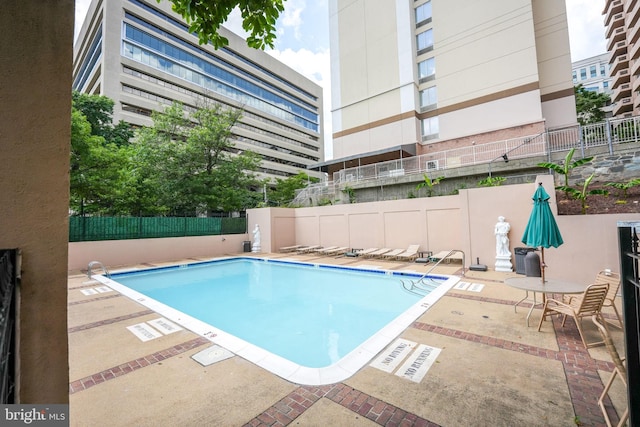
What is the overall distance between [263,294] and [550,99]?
2429 centimetres

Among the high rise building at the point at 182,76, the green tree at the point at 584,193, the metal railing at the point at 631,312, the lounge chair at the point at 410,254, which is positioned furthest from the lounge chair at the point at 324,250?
the high rise building at the point at 182,76

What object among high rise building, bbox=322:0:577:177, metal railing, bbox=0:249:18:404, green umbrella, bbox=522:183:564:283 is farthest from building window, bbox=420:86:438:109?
metal railing, bbox=0:249:18:404

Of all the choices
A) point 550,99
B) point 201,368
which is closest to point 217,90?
point 550,99

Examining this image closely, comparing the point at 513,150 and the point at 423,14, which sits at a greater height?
the point at 423,14

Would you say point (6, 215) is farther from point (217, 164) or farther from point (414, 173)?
point (217, 164)

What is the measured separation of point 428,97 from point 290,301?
72.5ft

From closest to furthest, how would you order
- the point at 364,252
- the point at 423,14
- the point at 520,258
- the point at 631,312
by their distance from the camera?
the point at 631,312 < the point at 520,258 < the point at 364,252 < the point at 423,14

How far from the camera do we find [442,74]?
22266 mm

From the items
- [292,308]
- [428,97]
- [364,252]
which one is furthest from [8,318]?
[428,97]

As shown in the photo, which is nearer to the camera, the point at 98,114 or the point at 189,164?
the point at 189,164

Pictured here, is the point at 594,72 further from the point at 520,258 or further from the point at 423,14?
the point at 520,258

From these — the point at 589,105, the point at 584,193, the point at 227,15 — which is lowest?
the point at 584,193

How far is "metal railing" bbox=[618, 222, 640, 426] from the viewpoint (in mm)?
1601

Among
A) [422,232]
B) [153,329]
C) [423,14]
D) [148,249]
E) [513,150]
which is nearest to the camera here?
[153,329]
